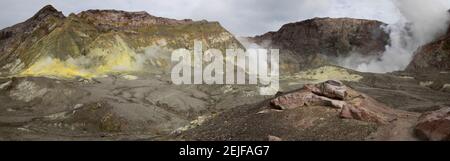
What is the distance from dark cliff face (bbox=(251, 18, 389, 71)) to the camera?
159m

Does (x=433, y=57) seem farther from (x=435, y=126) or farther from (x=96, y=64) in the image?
(x=435, y=126)

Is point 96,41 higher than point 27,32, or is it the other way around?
point 27,32

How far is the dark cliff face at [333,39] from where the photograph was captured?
159m

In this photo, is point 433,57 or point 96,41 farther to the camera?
point 96,41

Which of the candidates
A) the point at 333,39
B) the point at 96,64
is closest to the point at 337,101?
the point at 96,64

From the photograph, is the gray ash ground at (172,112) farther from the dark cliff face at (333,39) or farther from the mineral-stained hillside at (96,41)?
the dark cliff face at (333,39)

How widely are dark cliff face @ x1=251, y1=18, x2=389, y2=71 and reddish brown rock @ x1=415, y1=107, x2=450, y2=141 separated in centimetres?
13280

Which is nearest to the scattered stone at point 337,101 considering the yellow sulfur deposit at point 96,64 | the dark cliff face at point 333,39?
the yellow sulfur deposit at point 96,64

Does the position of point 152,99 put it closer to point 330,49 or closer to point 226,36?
point 226,36

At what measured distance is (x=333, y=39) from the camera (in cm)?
16450

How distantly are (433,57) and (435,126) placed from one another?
106358 mm

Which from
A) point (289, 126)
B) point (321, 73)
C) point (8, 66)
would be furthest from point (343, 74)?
point (289, 126)
